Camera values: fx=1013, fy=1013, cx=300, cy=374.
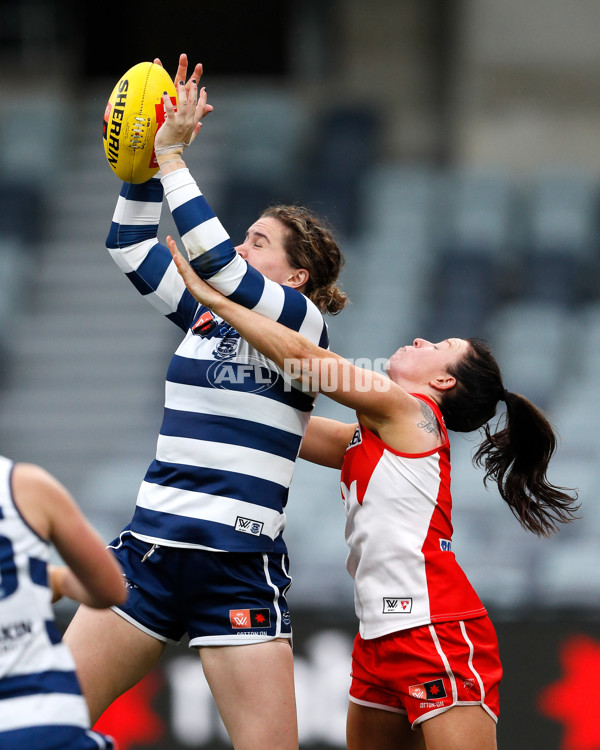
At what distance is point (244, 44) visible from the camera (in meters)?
9.85

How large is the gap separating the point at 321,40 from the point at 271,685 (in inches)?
305

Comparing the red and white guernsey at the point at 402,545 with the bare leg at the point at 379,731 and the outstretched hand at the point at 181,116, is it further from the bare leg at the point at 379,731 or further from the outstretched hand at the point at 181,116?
the outstretched hand at the point at 181,116

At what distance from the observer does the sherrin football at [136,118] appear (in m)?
2.94

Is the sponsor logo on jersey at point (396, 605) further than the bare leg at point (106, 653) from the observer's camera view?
Yes

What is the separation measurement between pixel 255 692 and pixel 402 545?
2.01 ft

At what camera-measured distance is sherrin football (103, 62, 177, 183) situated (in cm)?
294

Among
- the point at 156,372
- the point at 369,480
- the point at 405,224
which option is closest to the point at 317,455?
the point at 369,480

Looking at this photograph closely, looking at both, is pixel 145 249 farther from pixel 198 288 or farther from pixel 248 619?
pixel 248 619

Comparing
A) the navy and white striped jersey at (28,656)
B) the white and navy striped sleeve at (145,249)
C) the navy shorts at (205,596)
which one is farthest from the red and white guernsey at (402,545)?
the navy and white striped jersey at (28,656)

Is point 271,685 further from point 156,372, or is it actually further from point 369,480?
point 156,372

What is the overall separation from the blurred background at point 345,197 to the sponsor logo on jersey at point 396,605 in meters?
3.27

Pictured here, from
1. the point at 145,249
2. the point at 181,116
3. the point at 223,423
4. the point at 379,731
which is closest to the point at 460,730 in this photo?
the point at 379,731

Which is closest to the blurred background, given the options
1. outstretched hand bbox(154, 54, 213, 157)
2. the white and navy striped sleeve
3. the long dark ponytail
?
the long dark ponytail

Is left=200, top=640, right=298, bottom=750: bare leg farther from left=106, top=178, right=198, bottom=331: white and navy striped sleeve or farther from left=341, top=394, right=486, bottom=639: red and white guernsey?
left=106, top=178, right=198, bottom=331: white and navy striped sleeve
